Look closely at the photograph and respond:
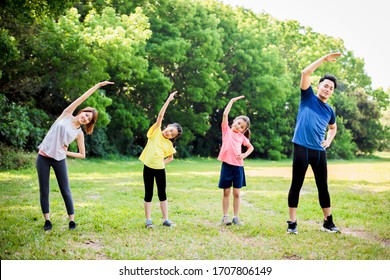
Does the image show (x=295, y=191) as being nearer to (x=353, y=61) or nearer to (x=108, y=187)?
(x=108, y=187)

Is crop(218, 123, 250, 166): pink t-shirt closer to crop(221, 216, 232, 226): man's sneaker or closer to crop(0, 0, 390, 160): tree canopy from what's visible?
crop(221, 216, 232, 226): man's sneaker

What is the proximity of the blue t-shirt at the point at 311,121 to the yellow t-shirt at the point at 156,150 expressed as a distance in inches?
74.8

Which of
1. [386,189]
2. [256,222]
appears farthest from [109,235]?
[386,189]

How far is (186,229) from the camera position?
6137 mm

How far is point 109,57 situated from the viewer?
1733 cm

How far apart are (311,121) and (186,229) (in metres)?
2.41

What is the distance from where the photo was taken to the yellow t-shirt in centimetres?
608

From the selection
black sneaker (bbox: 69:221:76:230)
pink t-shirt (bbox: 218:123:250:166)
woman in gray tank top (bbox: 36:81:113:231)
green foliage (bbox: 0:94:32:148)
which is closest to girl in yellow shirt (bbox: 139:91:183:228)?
pink t-shirt (bbox: 218:123:250:166)

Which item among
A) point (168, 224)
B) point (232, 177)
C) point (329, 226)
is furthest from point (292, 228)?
point (168, 224)

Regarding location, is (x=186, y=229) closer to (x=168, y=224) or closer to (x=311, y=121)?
(x=168, y=224)

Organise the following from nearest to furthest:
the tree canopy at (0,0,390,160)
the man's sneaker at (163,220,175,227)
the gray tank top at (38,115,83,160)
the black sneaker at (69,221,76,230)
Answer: the gray tank top at (38,115,83,160)
the black sneaker at (69,221,76,230)
the man's sneaker at (163,220,175,227)
the tree canopy at (0,0,390,160)

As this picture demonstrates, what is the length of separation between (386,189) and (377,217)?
5.28 metres

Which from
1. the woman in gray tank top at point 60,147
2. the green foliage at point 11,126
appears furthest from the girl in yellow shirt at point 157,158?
the green foliage at point 11,126

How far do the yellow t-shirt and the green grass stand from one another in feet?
3.20
